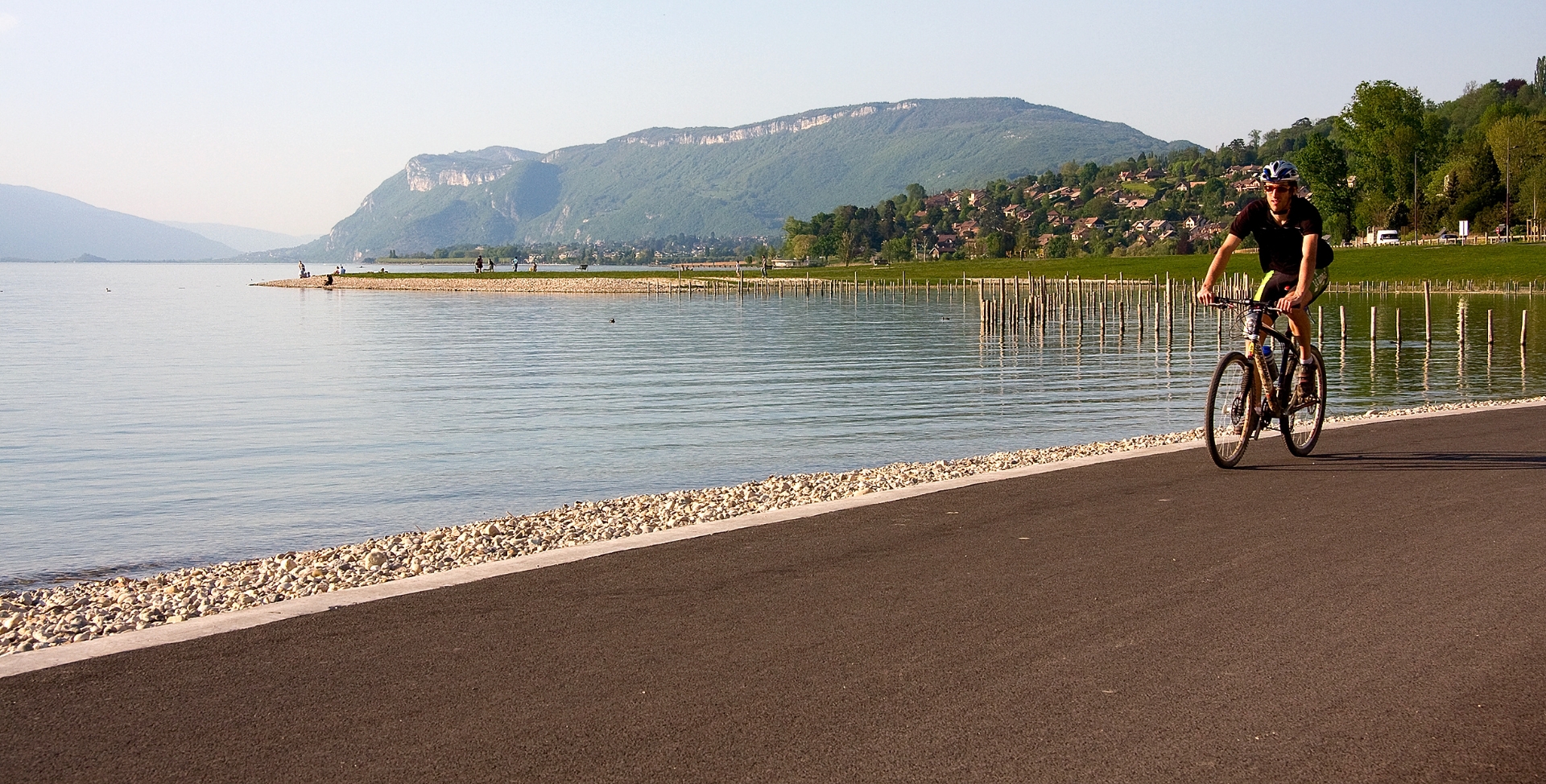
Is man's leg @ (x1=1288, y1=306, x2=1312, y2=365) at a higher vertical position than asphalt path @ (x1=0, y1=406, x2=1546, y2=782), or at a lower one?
higher

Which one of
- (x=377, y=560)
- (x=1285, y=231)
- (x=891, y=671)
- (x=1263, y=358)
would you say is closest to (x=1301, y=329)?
(x=1263, y=358)

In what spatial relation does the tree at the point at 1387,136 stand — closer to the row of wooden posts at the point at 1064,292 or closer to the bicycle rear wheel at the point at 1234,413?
the row of wooden posts at the point at 1064,292

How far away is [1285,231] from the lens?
1140 cm

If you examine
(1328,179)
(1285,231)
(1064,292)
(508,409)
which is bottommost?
Answer: (508,409)

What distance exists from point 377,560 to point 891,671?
5.37 meters

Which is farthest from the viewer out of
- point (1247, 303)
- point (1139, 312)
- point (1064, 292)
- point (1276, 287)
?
point (1064, 292)

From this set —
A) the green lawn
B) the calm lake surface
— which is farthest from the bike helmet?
the green lawn

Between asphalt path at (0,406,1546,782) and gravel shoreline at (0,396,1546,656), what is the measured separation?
1530 mm

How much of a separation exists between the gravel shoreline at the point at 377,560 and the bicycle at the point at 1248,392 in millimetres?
2738

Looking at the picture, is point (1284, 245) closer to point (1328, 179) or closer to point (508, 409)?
point (508, 409)

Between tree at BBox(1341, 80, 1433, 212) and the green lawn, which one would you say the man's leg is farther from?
tree at BBox(1341, 80, 1433, 212)

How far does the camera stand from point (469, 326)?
62594 millimetres

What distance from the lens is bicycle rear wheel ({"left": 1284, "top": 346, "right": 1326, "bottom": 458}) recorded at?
11867 millimetres

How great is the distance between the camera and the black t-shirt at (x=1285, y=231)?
37.0ft
